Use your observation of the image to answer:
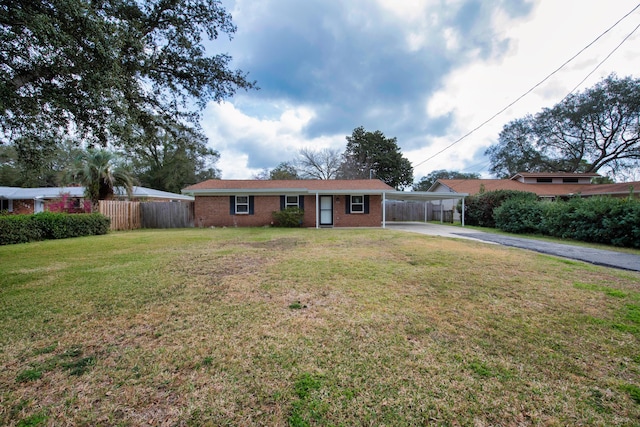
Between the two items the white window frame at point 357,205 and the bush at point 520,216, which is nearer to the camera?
the bush at point 520,216

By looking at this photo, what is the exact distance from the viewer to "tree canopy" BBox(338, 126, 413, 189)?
1409 inches

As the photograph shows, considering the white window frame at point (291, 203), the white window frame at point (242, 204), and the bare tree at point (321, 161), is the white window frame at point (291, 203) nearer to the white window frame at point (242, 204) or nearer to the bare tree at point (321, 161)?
the white window frame at point (242, 204)

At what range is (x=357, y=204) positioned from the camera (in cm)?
1672

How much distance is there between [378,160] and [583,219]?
26.9 m

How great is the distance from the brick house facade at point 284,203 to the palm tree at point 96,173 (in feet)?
15.5

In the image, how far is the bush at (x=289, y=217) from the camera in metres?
15.6

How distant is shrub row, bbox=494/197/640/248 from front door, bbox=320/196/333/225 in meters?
9.46

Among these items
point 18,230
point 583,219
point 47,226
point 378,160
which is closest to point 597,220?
point 583,219

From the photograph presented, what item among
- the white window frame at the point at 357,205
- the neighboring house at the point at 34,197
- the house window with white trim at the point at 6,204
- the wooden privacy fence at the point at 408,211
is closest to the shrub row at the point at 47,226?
the neighboring house at the point at 34,197

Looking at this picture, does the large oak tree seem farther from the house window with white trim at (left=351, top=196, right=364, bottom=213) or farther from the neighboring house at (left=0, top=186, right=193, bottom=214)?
the neighboring house at (left=0, top=186, right=193, bottom=214)

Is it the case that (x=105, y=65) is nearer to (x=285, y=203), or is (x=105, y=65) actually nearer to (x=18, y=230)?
(x=18, y=230)

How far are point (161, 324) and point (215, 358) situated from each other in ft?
3.62

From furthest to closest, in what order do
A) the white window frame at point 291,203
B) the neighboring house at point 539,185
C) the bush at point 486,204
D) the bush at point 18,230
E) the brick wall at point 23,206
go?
1. the neighboring house at point 539,185
2. the brick wall at point 23,206
3. the bush at point 486,204
4. the white window frame at point 291,203
5. the bush at point 18,230

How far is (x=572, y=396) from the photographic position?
192 cm
